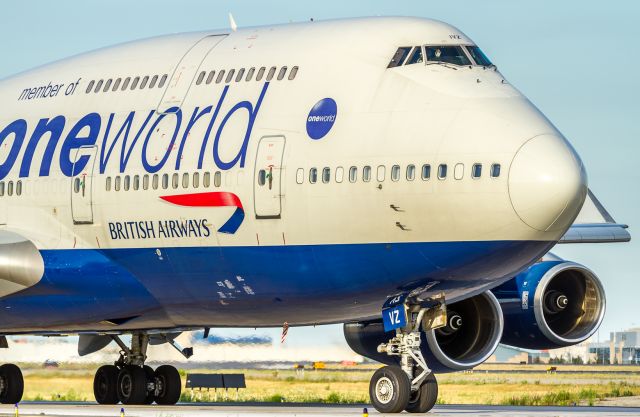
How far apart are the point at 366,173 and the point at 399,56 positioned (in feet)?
7.05

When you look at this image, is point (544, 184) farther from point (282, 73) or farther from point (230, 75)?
point (230, 75)

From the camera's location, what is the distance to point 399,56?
24.0m

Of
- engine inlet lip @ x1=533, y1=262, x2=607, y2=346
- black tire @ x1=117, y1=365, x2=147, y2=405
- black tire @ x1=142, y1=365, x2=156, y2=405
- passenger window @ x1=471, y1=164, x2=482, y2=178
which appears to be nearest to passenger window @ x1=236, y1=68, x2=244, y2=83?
passenger window @ x1=471, y1=164, x2=482, y2=178

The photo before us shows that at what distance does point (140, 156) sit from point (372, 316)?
4758 mm

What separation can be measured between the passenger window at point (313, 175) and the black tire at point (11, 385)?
36.8 ft

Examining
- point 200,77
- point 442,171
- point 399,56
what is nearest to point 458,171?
point 442,171

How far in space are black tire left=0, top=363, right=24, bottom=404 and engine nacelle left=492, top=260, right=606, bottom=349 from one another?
33.7ft

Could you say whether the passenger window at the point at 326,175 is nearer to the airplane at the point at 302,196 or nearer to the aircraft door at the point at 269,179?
the airplane at the point at 302,196

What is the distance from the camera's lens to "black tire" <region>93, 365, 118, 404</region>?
30.9 meters

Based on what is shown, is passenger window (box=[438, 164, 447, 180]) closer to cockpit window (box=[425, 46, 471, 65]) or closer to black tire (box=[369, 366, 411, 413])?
cockpit window (box=[425, 46, 471, 65])

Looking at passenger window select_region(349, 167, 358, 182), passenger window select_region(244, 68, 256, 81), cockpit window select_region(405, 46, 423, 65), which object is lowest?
passenger window select_region(349, 167, 358, 182)

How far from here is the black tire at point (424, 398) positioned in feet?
76.8

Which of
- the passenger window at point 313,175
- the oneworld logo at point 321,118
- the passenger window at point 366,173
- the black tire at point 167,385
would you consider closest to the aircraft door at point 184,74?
the oneworld logo at point 321,118

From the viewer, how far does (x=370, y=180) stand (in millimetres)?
22969
